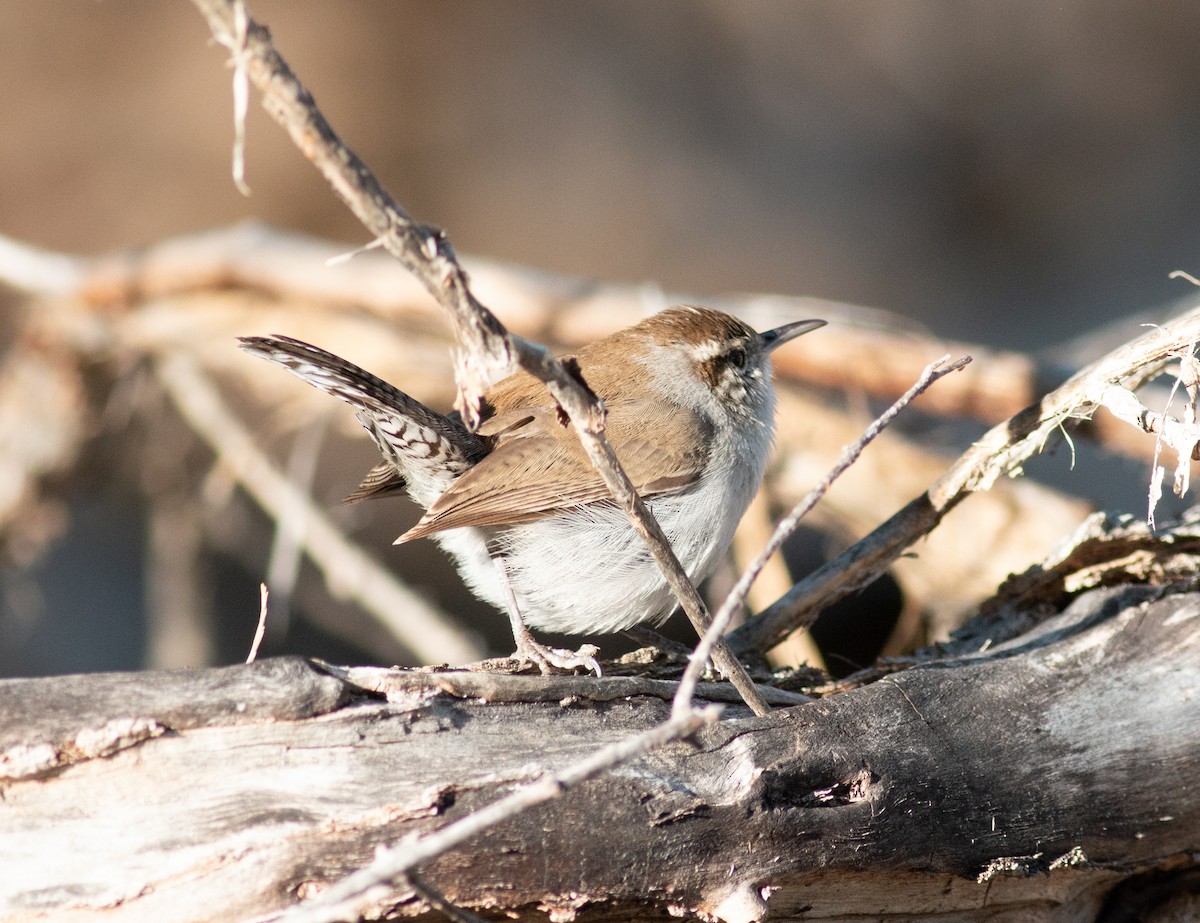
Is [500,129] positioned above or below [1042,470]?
above

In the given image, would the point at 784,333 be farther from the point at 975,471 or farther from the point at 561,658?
the point at 561,658

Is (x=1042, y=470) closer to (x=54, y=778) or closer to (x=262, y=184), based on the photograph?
(x=262, y=184)

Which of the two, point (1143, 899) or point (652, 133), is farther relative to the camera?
point (652, 133)

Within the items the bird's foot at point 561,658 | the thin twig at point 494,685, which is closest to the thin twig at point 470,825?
the thin twig at point 494,685

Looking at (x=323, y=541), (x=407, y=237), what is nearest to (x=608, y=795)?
(x=407, y=237)

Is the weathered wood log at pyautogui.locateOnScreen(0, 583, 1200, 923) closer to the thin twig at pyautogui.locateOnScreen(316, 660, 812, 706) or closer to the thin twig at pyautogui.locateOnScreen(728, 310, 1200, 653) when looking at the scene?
the thin twig at pyautogui.locateOnScreen(316, 660, 812, 706)

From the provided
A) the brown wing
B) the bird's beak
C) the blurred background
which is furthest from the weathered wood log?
the blurred background

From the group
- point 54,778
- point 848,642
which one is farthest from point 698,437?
point 848,642
